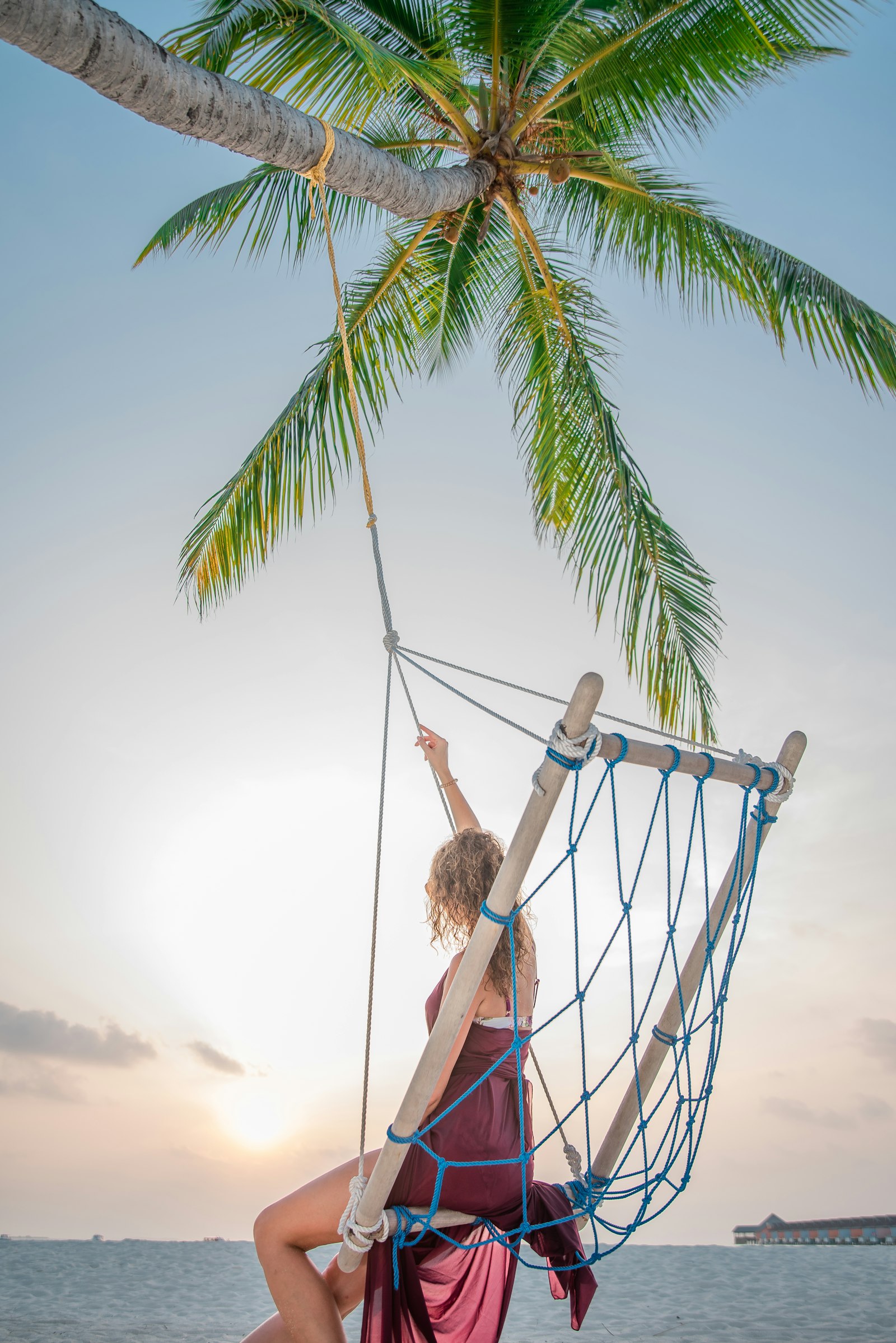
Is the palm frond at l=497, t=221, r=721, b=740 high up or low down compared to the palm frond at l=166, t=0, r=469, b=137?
down

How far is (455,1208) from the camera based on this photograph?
2.07 m

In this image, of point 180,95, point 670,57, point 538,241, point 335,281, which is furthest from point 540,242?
point 180,95

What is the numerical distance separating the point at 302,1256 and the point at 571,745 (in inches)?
47.6

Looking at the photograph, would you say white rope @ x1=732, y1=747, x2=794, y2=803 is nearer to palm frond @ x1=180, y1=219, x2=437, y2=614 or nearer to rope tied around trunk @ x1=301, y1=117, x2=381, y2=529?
rope tied around trunk @ x1=301, y1=117, x2=381, y2=529

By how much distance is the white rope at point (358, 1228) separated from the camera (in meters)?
1.96

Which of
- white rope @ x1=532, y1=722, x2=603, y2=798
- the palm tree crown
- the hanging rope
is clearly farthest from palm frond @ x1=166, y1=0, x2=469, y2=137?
white rope @ x1=532, y1=722, x2=603, y2=798

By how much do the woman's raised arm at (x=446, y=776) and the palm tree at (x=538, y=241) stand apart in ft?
6.34

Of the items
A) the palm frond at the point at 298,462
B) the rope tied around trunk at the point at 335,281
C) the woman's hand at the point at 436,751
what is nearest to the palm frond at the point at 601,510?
the palm frond at the point at 298,462

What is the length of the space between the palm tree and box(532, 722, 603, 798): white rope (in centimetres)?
221

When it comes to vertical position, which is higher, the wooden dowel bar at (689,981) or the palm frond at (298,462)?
the palm frond at (298,462)

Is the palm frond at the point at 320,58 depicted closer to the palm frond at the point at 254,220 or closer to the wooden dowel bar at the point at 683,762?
the palm frond at the point at 254,220

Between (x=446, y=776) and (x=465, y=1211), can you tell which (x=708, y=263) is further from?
(x=465, y=1211)

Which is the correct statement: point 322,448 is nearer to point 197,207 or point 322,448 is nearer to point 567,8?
point 197,207

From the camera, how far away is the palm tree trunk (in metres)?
1.97
